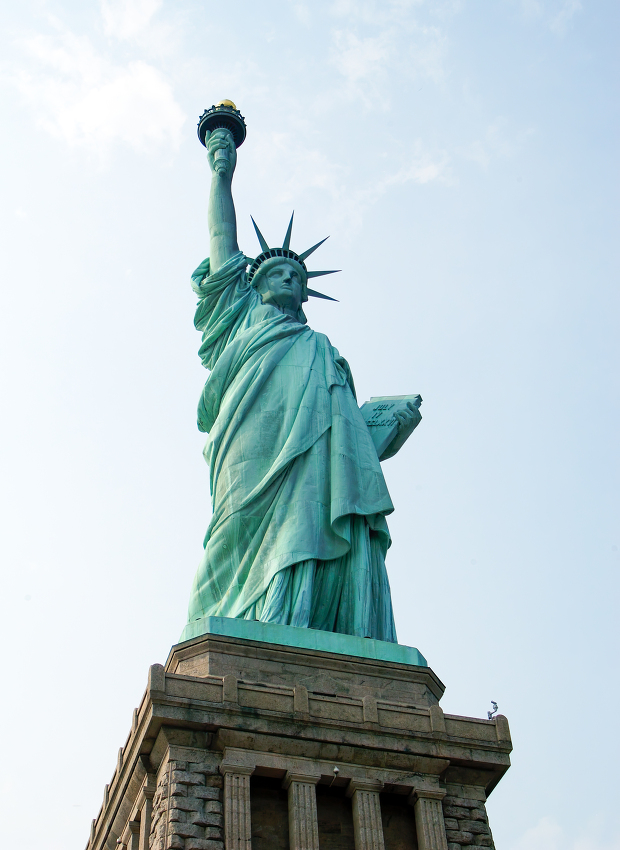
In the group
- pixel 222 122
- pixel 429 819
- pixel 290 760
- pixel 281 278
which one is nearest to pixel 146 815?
pixel 290 760

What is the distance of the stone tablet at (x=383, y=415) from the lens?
20.9 m

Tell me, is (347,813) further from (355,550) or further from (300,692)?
(355,550)

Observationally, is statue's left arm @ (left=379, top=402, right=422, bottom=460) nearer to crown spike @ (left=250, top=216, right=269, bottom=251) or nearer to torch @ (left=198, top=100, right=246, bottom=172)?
crown spike @ (left=250, top=216, right=269, bottom=251)

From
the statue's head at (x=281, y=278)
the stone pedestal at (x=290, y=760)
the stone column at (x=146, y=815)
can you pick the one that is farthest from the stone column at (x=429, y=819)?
the statue's head at (x=281, y=278)

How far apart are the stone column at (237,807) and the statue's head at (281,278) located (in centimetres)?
985

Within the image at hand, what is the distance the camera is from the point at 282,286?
2259 centimetres

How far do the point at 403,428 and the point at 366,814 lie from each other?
7.56 meters

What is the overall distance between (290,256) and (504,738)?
10.0m

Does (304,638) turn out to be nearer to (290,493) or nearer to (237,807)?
(290,493)

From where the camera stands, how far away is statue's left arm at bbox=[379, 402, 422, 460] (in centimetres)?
2109

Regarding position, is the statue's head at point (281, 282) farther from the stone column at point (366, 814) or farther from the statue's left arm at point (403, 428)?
the stone column at point (366, 814)

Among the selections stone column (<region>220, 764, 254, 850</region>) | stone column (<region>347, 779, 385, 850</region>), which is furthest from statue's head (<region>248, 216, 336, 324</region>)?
stone column (<region>220, 764, 254, 850</region>)

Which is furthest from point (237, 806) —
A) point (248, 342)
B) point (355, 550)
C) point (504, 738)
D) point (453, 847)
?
point (248, 342)

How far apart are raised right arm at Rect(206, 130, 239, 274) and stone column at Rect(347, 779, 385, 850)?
1064cm
